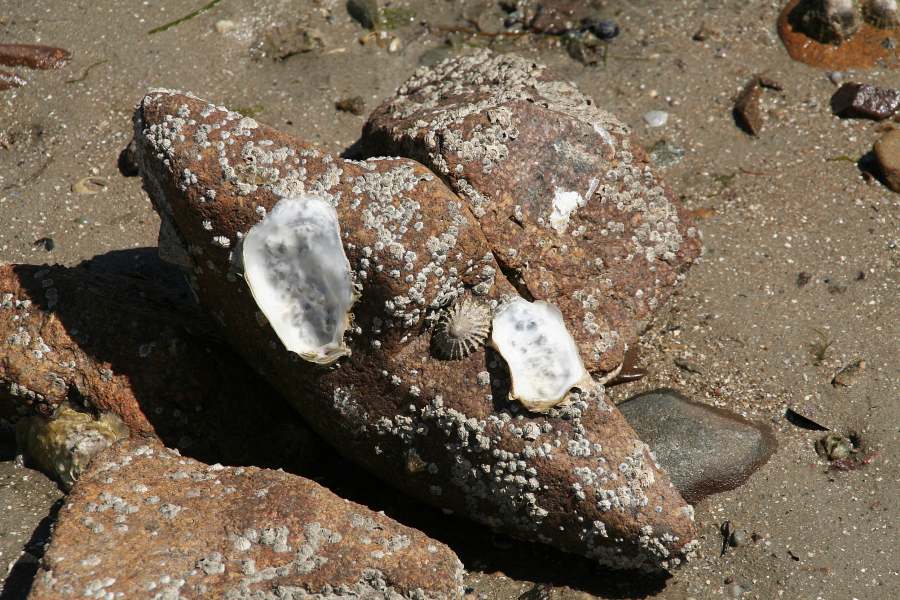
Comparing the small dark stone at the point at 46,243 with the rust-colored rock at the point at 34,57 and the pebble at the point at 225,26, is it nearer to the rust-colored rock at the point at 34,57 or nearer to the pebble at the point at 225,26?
the rust-colored rock at the point at 34,57

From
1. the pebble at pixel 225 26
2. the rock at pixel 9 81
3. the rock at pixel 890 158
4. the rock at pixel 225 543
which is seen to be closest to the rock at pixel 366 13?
the pebble at pixel 225 26

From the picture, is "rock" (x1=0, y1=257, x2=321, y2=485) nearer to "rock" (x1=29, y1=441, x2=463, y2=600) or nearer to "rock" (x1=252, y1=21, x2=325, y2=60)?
"rock" (x1=29, y1=441, x2=463, y2=600)

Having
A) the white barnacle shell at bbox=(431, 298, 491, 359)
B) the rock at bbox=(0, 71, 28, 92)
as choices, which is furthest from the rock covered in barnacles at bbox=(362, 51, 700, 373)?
the rock at bbox=(0, 71, 28, 92)

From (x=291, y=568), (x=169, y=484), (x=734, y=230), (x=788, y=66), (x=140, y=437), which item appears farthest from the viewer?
(x=788, y=66)

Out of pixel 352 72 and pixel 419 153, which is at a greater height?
pixel 419 153

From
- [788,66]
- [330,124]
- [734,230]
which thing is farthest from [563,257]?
[788,66]

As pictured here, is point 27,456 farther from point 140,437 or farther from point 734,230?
point 734,230

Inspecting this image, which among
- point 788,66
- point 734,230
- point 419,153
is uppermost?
point 419,153
